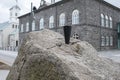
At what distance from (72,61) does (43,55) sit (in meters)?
0.54

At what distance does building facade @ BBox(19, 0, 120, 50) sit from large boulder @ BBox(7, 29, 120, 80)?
682 inches

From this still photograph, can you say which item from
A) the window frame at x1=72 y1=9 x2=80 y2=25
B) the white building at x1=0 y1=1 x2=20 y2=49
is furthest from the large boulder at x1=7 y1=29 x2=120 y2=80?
the white building at x1=0 y1=1 x2=20 y2=49

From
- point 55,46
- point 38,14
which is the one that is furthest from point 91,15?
point 55,46

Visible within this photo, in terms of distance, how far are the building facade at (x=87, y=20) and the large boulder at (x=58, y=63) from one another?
17322 millimetres

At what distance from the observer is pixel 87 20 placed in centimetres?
2128

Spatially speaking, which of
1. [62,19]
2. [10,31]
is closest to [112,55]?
[62,19]

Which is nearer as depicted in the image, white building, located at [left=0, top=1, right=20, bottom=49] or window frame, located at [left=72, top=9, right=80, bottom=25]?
window frame, located at [left=72, top=9, right=80, bottom=25]

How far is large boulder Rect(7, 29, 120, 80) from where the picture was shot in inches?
111

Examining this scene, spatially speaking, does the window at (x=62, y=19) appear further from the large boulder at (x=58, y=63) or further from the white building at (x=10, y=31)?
the white building at (x=10, y=31)

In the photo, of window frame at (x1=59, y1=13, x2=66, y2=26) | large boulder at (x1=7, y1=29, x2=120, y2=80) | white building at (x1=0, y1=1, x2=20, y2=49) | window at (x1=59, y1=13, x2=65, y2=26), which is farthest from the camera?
white building at (x1=0, y1=1, x2=20, y2=49)

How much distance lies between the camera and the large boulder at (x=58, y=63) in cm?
281

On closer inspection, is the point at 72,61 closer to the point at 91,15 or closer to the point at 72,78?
the point at 72,78

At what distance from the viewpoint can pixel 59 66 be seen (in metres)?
2.84

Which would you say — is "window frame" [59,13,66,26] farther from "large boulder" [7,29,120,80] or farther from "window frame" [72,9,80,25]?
"large boulder" [7,29,120,80]
